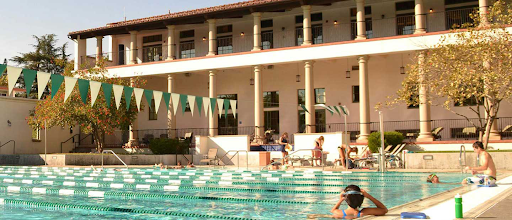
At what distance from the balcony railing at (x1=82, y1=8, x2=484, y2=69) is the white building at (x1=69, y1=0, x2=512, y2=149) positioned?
60mm

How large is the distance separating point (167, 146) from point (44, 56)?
28959mm

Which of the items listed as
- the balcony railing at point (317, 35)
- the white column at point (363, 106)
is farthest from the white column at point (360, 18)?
the balcony railing at point (317, 35)

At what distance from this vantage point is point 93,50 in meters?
34.9

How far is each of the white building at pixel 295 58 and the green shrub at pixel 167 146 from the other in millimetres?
1929

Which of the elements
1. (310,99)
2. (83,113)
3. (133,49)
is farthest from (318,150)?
(133,49)

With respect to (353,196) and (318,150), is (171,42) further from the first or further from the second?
(353,196)

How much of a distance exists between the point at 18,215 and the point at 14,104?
24134mm

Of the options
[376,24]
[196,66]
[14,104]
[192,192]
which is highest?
[376,24]

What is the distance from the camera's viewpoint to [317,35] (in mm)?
30359

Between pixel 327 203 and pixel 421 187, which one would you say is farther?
pixel 421 187

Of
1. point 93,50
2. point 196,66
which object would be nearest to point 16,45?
point 93,50

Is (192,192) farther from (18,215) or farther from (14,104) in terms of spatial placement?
(14,104)

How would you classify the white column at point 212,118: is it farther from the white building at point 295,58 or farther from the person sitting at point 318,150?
the person sitting at point 318,150

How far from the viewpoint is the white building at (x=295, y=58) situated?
25938mm
